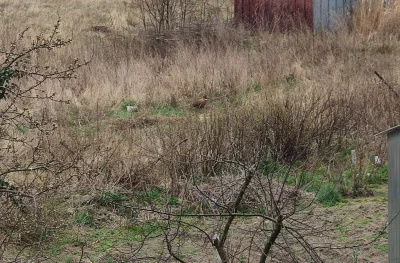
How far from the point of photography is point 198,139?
25.5ft

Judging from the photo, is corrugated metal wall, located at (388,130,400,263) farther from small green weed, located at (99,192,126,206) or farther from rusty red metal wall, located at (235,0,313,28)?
rusty red metal wall, located at (235,0,313,28)

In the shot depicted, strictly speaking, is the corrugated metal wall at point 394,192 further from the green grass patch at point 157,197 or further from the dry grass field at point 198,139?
the green grass patch at point 157,197

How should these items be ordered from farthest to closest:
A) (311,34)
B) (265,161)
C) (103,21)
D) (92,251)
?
(103,21) < (311,34) < (265,161) < (92,251)

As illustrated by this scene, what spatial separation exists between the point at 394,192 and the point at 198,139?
12.9 ft

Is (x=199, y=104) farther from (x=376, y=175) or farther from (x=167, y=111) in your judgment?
(x=376, y=175)

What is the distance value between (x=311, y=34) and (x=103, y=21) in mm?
7382

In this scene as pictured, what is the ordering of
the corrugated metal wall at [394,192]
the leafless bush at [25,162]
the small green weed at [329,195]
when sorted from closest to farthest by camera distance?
the corrugated metal wall at [394,192]
the leafless bush at [25,162]
the small green weed at [329,195]

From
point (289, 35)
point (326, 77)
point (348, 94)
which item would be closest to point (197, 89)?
point (326, 77)

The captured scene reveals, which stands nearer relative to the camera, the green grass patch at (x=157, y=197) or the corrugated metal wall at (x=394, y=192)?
the corrugated metal wall at (x=394, y=192)

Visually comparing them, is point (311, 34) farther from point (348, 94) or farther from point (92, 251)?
point (92, 251)

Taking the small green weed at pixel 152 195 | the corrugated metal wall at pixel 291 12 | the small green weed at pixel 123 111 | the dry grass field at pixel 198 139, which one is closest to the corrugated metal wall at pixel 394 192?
the dry grass field at pixel 198 139

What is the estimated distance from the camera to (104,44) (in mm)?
16188

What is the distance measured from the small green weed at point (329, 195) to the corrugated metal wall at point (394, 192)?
9.51 feet

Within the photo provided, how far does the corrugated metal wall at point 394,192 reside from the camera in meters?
3.94
